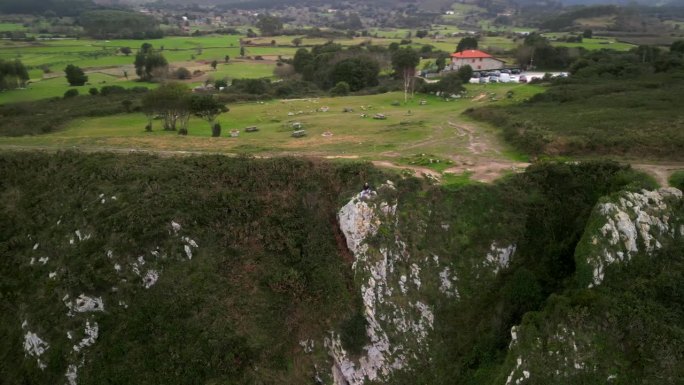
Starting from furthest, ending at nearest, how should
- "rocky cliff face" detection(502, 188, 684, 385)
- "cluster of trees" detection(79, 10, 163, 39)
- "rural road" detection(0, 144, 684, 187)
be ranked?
"cluster of trees" detection(79, 10, 163, 39), "rural road" detection(0, 144, 684, 187), "rocky cliff face" detection(502, 188, 684, 385)

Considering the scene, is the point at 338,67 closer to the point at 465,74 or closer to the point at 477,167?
the point at 465,74

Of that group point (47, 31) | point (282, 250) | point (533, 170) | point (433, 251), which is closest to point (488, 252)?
point (433, 251)

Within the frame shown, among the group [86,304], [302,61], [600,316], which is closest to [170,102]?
[86,304]

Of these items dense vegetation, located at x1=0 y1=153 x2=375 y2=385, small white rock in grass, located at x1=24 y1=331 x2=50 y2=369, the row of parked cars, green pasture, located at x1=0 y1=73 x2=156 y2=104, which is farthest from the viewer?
the row of parked cars

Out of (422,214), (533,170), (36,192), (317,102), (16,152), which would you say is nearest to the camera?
(422,214)

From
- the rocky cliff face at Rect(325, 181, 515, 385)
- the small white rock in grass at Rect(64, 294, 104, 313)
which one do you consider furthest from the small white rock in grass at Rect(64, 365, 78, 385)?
the rocky cliff face at Rect(325, 181, 515, 385)

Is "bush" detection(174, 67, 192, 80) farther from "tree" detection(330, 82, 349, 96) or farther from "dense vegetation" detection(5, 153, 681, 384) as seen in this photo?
"dense vegetation" detection(5, 153, 681, 384)

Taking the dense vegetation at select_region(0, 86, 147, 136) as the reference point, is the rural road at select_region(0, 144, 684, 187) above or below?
below

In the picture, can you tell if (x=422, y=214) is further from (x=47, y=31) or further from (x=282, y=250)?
(x=47, y=31)
